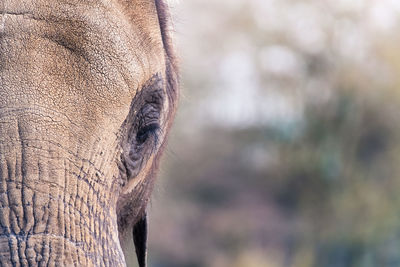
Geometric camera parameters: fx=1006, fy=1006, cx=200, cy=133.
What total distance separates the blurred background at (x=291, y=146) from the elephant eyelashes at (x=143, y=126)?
2078 cm

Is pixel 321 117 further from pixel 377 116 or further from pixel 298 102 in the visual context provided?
pixel 377 116

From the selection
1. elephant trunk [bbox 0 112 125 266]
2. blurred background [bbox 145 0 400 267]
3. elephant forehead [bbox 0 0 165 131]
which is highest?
blurred background [bbox 145 0 400 267]

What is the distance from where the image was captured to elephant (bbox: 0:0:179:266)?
2.79m

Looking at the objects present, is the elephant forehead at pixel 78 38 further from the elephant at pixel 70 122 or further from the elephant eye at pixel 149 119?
the elephant eye at pixel 149 119

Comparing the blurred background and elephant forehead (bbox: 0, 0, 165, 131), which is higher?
the blurred background

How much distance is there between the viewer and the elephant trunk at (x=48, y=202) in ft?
8.93

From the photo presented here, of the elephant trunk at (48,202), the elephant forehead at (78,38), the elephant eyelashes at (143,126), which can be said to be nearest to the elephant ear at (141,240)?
the elephant eyelashes at (143,126)

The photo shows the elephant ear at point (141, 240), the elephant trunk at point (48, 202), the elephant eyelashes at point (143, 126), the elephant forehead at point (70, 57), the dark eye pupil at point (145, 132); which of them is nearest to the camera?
the elephant trunk at point (48, 202)

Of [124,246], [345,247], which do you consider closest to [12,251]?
[124,246]

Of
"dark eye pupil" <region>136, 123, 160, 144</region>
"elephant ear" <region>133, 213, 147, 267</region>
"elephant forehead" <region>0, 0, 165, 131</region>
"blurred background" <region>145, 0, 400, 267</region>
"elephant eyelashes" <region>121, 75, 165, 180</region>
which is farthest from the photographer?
"blurred background" <region>145, 0, 400, 267</region>

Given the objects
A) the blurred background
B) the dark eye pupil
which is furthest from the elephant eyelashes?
the blurred background

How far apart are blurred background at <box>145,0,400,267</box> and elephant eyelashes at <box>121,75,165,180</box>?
68.2 ft

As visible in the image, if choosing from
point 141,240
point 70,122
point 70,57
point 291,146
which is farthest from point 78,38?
point 291,146

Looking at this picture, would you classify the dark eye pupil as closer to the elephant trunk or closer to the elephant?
the elephant
